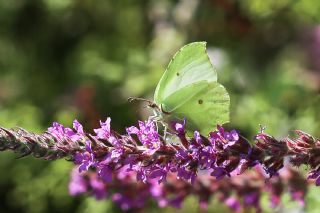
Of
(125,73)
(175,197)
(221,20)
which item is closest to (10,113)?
(125,73)

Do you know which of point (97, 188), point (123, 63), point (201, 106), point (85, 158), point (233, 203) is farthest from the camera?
point (123, 63)

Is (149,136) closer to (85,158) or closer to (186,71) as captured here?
(85,158)

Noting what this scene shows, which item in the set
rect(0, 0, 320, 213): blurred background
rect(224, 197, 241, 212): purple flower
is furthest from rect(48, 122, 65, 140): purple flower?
rect(0, 0, 320, 213): blurred background

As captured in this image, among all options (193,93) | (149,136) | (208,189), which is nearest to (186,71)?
(193,93)

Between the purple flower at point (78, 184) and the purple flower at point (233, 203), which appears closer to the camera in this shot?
the purple flower at point (233, 203)

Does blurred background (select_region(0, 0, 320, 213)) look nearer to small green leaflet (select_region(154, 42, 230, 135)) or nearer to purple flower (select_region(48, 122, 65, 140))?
small green leaflet (select_region(154, 42, 230, 135))

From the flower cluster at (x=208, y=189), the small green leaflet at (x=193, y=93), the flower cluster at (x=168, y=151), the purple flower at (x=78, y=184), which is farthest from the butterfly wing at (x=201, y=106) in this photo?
the purple flower at (x=78, y=184)

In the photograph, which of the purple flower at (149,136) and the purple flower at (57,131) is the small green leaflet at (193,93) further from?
the purple flower at (57,131)
